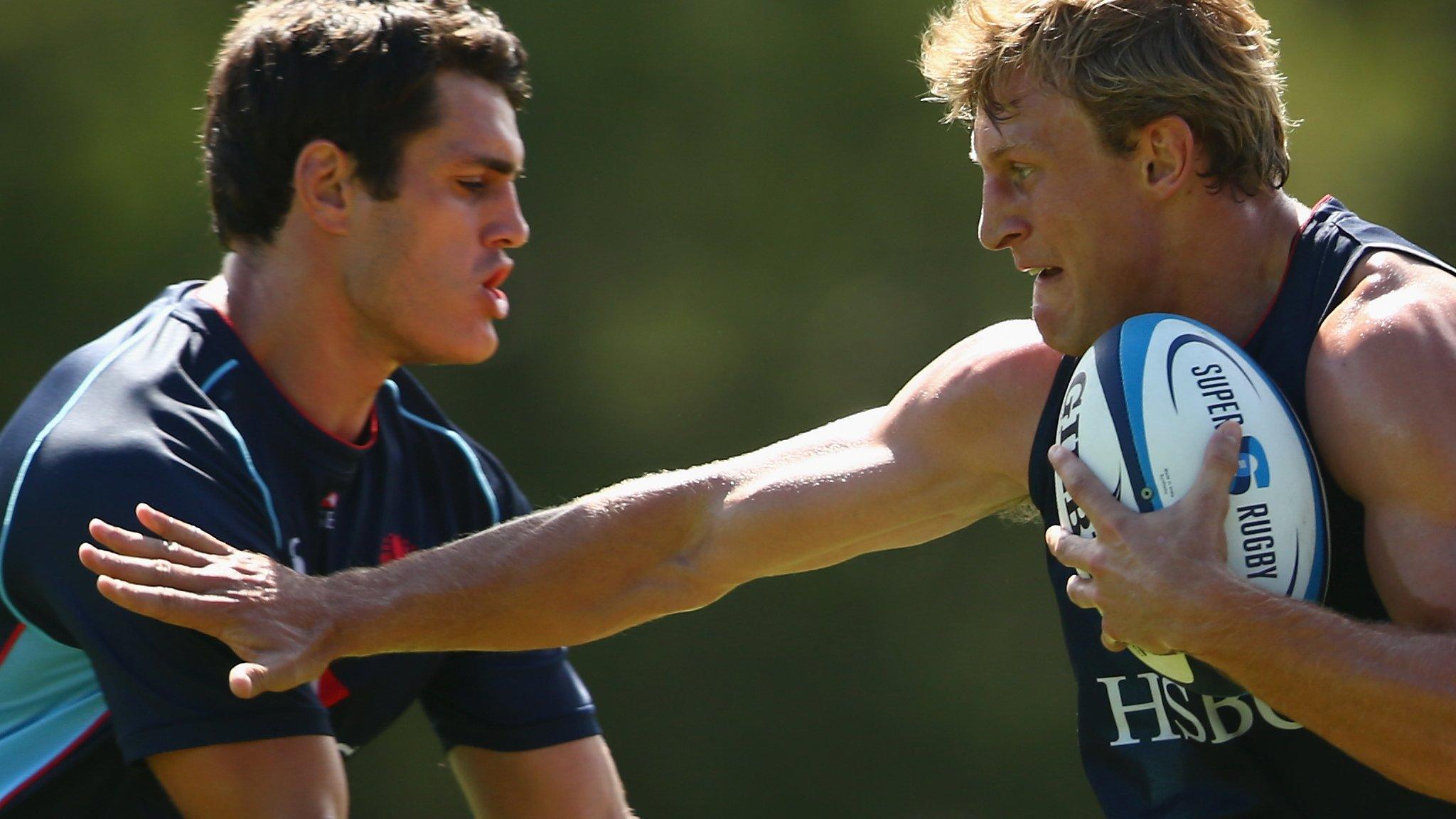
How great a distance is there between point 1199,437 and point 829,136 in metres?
3.99

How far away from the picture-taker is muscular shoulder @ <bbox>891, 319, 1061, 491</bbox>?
8.50 ft

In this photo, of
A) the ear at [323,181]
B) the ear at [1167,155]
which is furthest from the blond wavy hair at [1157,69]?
the ear at [323,181]

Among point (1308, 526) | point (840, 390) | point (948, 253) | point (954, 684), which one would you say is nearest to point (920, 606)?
point (954, 684)

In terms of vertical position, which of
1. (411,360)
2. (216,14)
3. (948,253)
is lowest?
(948,253)

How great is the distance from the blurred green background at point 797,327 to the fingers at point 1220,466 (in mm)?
3803

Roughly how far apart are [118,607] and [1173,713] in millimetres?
1611

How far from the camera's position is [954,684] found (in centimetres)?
593

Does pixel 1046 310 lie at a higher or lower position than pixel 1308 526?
higher

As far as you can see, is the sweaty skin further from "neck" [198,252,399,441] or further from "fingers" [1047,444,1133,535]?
"neck" [198,252,399,441]

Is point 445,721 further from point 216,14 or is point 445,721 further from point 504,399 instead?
point 216,14

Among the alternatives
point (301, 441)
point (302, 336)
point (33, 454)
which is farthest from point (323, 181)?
point (33, 454)

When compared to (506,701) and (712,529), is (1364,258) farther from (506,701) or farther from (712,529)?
(506,701)

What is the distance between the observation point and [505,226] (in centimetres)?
302

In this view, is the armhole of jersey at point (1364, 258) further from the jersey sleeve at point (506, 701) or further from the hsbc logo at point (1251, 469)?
the jersey sleeve at point (506, 701)
